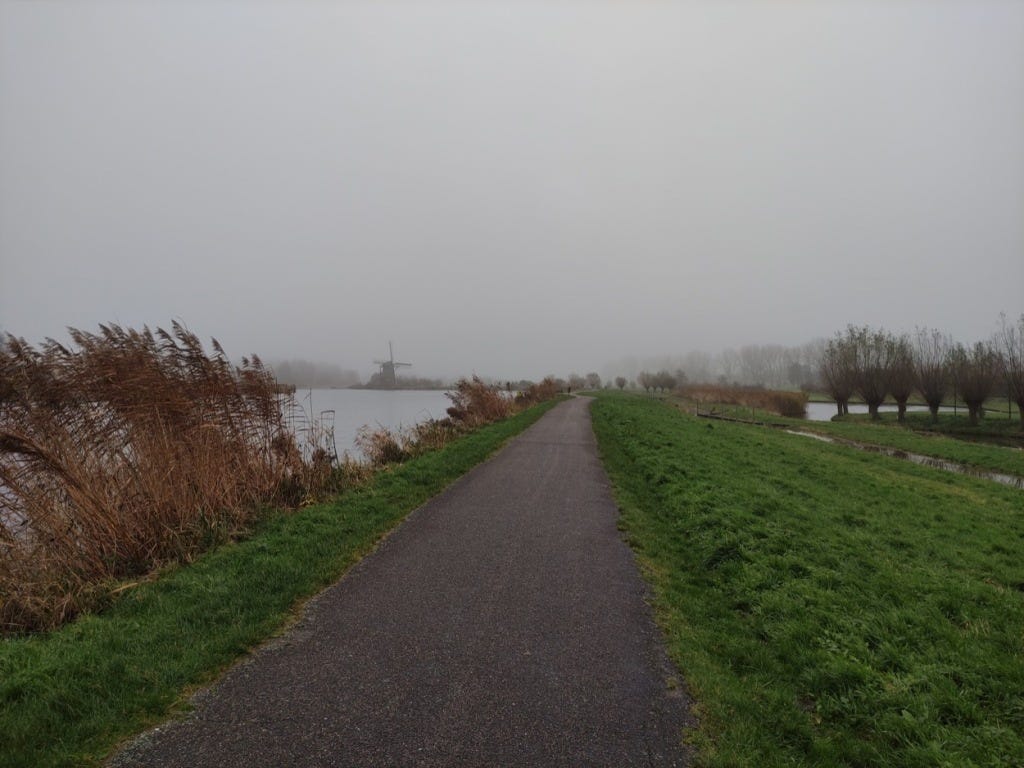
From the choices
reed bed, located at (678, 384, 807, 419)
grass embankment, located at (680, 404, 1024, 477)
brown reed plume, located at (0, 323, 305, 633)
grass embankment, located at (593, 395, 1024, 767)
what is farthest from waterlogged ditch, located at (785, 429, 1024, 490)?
reed bed, located at (678, 384, 807, 419)

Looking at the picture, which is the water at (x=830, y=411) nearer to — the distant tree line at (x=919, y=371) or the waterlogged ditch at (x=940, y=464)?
the distant tree line at (x=919, y=371)

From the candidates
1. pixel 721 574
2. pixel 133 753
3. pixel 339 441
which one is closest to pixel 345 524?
pixel 133 753

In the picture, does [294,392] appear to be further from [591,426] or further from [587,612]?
[591,426]

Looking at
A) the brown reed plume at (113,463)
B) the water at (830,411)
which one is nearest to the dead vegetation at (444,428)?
Answer: the brown reed plume at (113,463)

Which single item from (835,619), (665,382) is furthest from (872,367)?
(835,619)

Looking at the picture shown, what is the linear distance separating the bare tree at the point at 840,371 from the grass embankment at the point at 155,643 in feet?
178

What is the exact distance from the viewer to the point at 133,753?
106 inches

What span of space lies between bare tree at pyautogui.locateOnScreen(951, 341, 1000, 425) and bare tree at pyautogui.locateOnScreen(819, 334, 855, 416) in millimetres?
8058

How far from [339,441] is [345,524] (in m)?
8.67

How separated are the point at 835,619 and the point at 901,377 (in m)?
50.9

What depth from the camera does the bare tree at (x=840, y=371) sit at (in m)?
48.5

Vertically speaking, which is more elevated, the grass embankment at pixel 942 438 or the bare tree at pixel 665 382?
the bare tree at pixel 665 382

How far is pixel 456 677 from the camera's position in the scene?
3459 millimetres

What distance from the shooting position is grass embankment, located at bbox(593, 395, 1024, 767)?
3.10m
